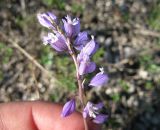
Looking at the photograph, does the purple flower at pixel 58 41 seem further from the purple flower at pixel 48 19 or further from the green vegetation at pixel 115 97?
the green vegetation at pixel 115 97

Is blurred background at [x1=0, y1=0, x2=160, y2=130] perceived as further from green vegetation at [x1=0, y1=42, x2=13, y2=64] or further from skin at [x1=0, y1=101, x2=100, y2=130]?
skin at [x1=0, y1=101, x2=100, y2=130]

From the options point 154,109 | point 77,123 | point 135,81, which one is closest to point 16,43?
point 135,81

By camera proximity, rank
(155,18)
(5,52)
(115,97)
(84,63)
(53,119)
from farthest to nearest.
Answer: (155,18)
(5,52)
(115,97)
(53,119)
(84,63)

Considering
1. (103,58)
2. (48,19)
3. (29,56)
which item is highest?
(48,19)

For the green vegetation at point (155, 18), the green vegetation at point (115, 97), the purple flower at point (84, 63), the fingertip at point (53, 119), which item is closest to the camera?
the purple flower at point (84, 63)

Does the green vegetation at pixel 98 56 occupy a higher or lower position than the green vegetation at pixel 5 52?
lower

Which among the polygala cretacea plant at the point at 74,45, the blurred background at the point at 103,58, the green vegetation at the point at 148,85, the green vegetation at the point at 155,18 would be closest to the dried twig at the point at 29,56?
the blurred background at the point at 103,58

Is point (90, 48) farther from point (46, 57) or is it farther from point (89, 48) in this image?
point (46, 57)

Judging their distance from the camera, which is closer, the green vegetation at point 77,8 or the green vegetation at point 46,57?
the green vegetation at point 46,57

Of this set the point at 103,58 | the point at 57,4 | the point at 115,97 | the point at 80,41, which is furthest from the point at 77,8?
the point at 80,41
